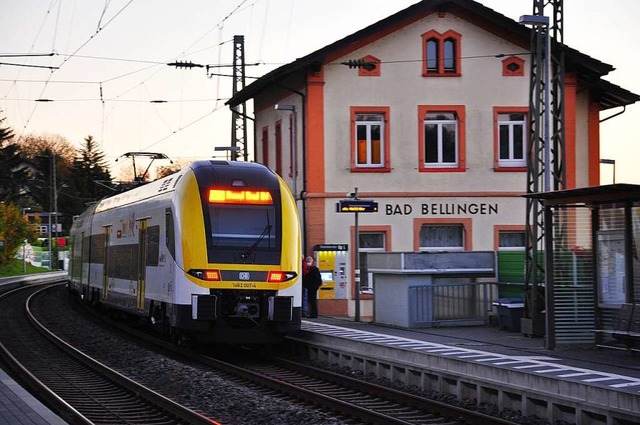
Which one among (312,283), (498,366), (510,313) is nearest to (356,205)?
(312,283)

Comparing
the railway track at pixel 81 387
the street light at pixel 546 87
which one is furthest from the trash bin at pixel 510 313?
the railway track at pixel 81 387

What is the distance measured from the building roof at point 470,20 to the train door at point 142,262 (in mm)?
9302

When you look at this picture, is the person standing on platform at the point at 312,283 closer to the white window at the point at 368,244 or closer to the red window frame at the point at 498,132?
the white window at the point at 368,244

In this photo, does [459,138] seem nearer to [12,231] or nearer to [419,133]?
[419,133]

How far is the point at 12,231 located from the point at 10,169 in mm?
36711

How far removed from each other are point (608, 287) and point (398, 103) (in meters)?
14.5

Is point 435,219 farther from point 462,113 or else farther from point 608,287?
point 608,287

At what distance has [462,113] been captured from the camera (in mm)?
32156

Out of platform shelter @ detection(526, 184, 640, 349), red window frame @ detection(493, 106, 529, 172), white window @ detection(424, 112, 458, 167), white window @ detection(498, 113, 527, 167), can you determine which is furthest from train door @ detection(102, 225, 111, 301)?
platform shelter @ detection(526, 184, 640, 349)

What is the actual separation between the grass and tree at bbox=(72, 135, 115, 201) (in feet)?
70.8

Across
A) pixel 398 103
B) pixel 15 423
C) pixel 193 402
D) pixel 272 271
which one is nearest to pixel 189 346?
pixel 272 271

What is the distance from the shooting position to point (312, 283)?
88.8 ft

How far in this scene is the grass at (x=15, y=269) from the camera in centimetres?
7719

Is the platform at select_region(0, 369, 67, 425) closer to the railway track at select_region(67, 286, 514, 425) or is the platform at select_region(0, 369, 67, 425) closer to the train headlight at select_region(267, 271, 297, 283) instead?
the railway track at select_region(67, 286, 514, 425)
